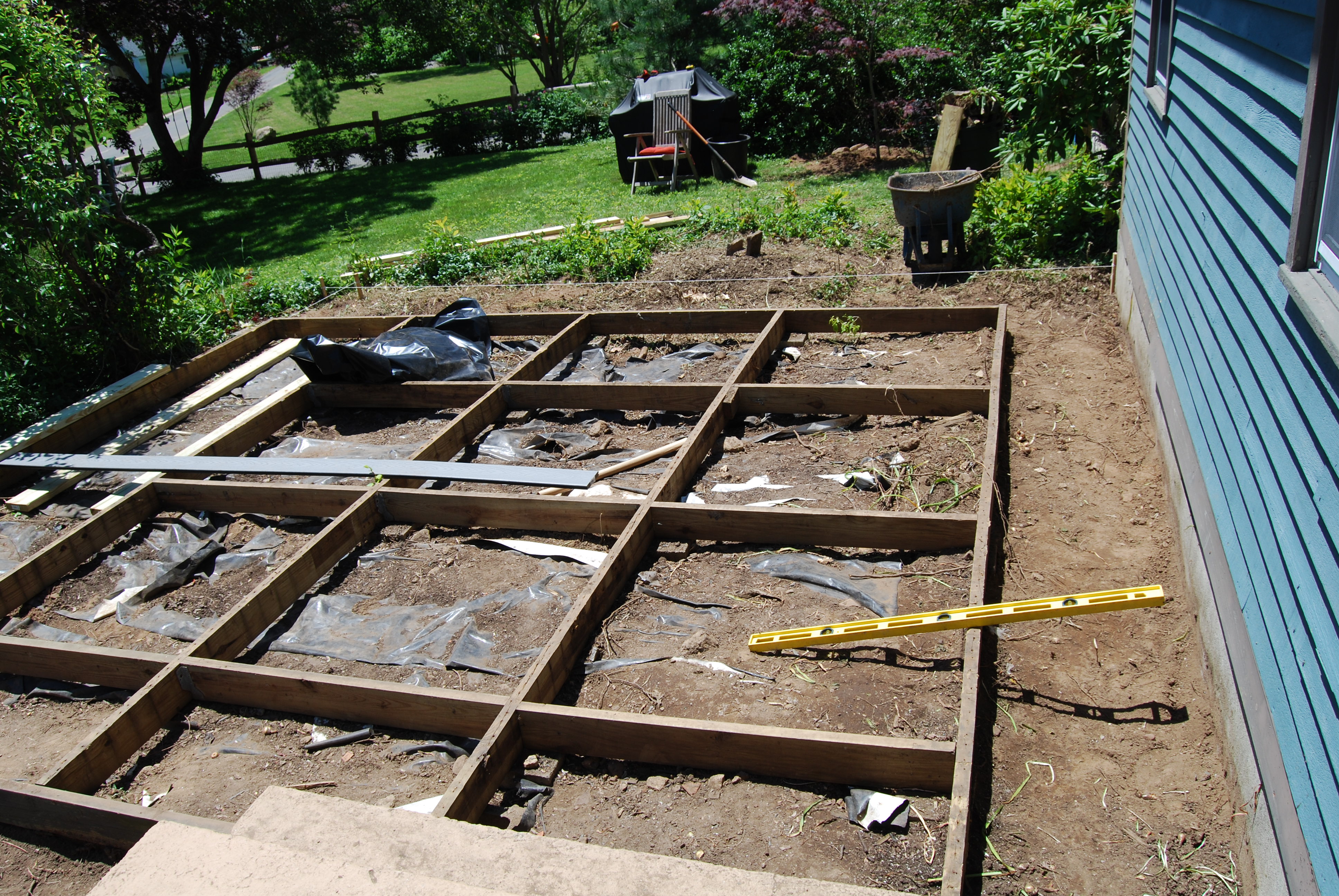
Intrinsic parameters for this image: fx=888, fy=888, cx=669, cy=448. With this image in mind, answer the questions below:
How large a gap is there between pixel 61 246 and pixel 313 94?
734 inches

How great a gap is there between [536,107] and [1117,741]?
69.1 feet

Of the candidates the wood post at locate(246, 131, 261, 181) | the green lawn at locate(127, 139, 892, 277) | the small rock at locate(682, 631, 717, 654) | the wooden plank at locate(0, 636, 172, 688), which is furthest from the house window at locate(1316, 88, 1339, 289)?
the wood post at locate(246, 131, 261, 181)

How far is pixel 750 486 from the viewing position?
16.1 ft

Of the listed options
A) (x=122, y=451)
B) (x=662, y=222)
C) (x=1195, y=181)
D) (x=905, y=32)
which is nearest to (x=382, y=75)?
(x=905, y=32)

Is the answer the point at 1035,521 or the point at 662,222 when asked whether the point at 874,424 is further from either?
the point at 662,222

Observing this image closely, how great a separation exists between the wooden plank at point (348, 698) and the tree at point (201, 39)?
1707cm

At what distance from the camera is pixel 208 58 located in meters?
18.9

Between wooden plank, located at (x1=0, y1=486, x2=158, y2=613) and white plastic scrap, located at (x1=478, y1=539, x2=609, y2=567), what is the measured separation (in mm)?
2239

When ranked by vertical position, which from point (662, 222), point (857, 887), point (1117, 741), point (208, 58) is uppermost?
point (208, 58)

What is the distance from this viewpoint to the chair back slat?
45.1 feet

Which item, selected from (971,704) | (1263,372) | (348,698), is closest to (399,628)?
(348,698)

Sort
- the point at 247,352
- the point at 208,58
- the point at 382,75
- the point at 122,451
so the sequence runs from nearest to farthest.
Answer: the point at 122,451 → the point at 247,352 → the point at 208,58 → the point at 382,75

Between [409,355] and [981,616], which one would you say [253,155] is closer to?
[409,355]

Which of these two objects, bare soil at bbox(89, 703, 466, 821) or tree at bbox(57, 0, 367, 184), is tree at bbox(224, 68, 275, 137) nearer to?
tree at bbox(57, 0, 367, 184)
